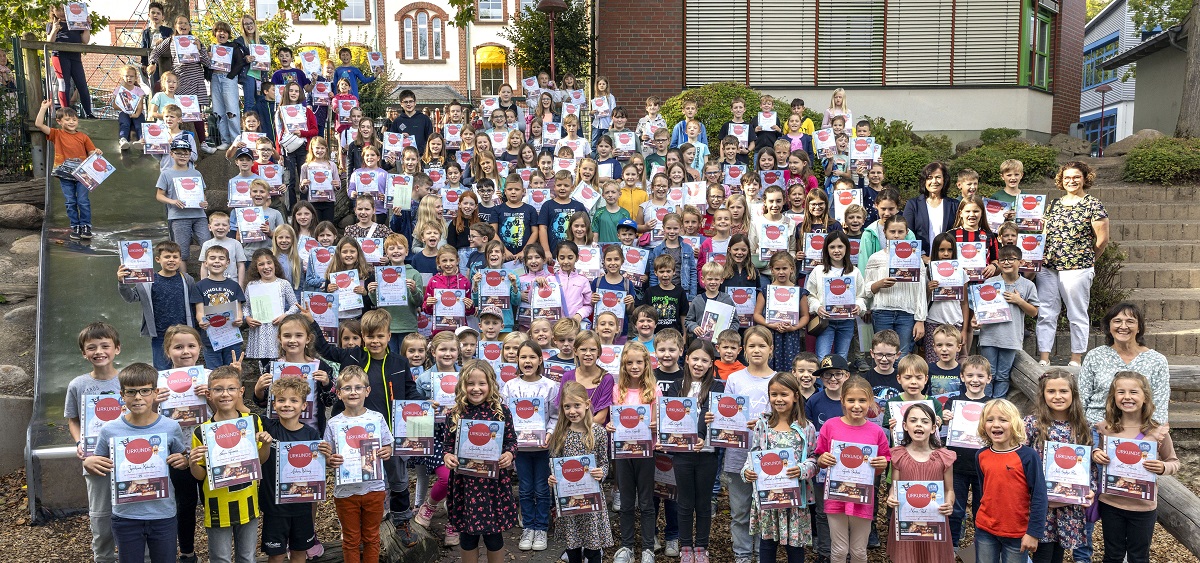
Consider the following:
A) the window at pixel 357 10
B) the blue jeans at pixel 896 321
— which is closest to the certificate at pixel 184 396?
the blue jeans at pixel 896 321

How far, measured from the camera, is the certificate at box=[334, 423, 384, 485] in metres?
6.16

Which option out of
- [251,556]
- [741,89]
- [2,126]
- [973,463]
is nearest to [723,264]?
[973,463]

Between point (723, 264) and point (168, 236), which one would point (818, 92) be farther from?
point (168, 236)

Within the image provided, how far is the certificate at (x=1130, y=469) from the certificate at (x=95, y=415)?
633 centimetres

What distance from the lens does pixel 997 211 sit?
9375 millimetres

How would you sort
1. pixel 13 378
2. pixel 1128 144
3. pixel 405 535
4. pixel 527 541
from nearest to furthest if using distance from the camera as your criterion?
pixel 405 535
pixel 527 541
pixel 13 378
pixel 1128 144

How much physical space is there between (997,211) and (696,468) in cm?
456

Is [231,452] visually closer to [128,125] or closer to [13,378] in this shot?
[13,378]

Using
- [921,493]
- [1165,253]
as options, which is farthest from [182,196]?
[1165,253]

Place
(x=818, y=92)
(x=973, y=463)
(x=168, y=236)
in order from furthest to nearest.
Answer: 1. (x=818, y=92)
2. (x=168, y=236)
3. (x=973, y=463)

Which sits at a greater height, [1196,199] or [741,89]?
[741,89]

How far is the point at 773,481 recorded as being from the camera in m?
6.24

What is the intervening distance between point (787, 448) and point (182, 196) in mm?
7389

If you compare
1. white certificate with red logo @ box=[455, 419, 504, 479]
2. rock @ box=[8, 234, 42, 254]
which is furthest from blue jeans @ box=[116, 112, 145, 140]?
A: white certificate with red logo @ box=[455, 419, 504, 479]
